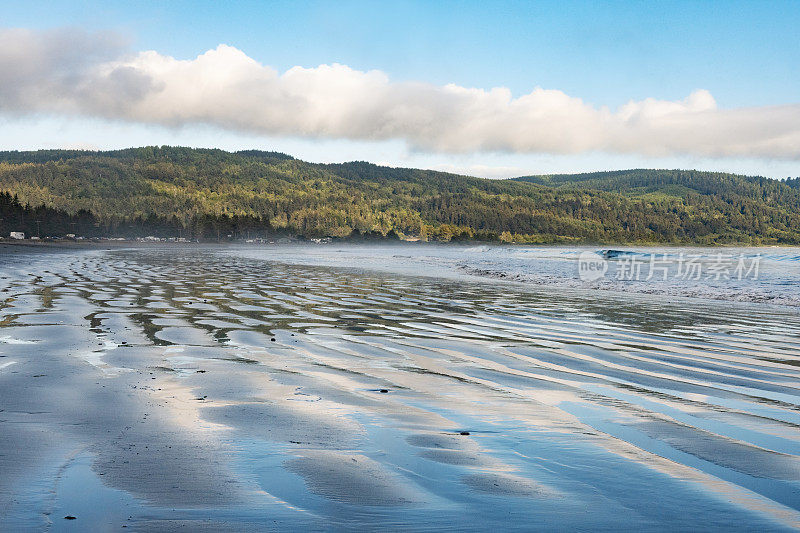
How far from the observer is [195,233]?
7136 inches

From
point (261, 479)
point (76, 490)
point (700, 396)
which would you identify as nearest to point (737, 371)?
point (700, 396)

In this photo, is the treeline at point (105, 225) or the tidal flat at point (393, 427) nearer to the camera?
the tidal flat at point (393, 427)

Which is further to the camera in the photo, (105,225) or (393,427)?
(105,225)

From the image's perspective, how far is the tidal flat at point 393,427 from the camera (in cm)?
298

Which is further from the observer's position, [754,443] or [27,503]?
[754,443]

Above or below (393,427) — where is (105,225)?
above

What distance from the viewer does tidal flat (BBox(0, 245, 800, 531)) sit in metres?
2.98

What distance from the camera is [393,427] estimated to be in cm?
450

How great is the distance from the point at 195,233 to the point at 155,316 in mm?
179476

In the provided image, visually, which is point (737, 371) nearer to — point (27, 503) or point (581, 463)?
point (581, 463)

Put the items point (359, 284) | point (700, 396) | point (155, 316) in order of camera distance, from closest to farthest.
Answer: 1. point (700, 396)
2. point (155, 316)
3. point (359, 284)

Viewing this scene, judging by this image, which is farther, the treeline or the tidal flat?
the treeline

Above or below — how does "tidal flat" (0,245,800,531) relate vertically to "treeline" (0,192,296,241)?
below

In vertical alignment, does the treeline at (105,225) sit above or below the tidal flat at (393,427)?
above
